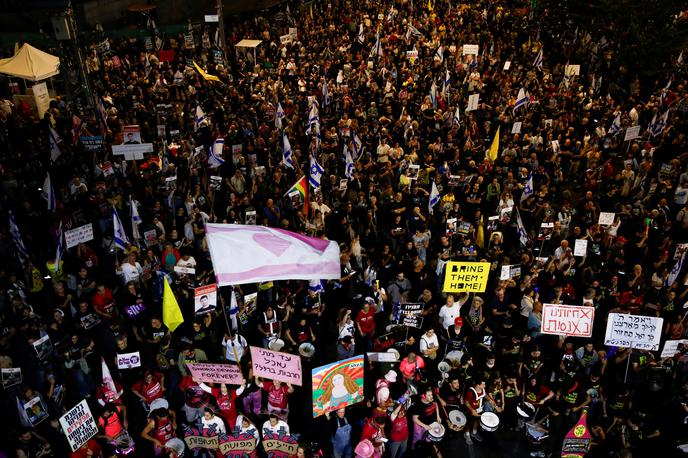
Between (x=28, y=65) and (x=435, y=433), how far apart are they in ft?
60.8

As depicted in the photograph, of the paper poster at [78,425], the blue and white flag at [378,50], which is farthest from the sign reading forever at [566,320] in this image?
the blue and white flag at [378,50]

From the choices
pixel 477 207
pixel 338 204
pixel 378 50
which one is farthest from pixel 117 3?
pixel 477 207

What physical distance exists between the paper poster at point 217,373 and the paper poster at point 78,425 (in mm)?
1591

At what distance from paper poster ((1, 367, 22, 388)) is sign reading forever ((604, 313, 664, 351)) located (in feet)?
31.6

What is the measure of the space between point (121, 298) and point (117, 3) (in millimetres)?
23799

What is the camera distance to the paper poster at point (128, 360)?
30.3ft

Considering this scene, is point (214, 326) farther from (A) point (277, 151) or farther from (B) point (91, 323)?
(A) point (277, 151)

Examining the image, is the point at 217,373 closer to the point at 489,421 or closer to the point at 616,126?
the point at 489,421

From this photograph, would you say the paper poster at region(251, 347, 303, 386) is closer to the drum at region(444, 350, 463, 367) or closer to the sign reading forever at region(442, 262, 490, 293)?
the drum at region(444, 350, 463, 367)

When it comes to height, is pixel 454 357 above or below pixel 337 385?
below

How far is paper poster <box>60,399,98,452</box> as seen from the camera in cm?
788

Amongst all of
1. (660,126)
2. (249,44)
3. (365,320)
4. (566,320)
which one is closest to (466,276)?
(566,320)

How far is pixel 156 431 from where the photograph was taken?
8.62 meters

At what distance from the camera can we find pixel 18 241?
11.2 m
